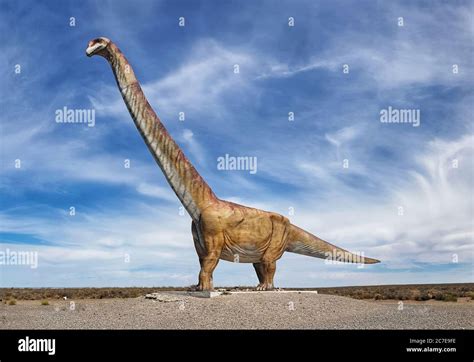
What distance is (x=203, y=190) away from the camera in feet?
62.3

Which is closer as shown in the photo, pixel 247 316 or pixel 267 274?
pixel 247 316

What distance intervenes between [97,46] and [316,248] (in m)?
11.6

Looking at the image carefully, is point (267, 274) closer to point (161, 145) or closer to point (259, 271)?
point (259, 271)

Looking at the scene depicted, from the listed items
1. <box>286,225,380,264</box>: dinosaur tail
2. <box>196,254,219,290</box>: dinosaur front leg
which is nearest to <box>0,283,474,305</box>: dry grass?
<box>286,225,380,264</box>: dinosaur tail

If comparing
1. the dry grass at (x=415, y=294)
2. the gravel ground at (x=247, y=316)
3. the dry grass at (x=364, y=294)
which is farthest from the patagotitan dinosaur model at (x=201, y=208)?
the dry grass at (x=415, y=294)

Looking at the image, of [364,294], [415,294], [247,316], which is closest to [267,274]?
[247,316]

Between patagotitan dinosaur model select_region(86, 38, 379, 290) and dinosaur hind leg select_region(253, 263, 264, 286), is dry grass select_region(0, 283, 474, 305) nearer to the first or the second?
dinosaur hind leg select_region(253, 263, 264, 286)

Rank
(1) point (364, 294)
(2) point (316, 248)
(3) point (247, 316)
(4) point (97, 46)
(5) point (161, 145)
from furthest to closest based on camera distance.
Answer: (1) point (364, 294)
(2) point (316, 248)
(5) point (161, 145)
(4) point (97, 46)
(3) point (247, 316)

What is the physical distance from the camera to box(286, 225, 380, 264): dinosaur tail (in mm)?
21344

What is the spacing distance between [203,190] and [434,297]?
65.6ft

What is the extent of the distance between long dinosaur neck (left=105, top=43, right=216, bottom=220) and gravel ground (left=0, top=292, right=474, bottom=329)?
11.6 ft

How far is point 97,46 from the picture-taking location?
18.1 metres

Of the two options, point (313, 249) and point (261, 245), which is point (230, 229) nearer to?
point (261, 245)

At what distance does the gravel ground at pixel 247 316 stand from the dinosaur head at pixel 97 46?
8.69 m
